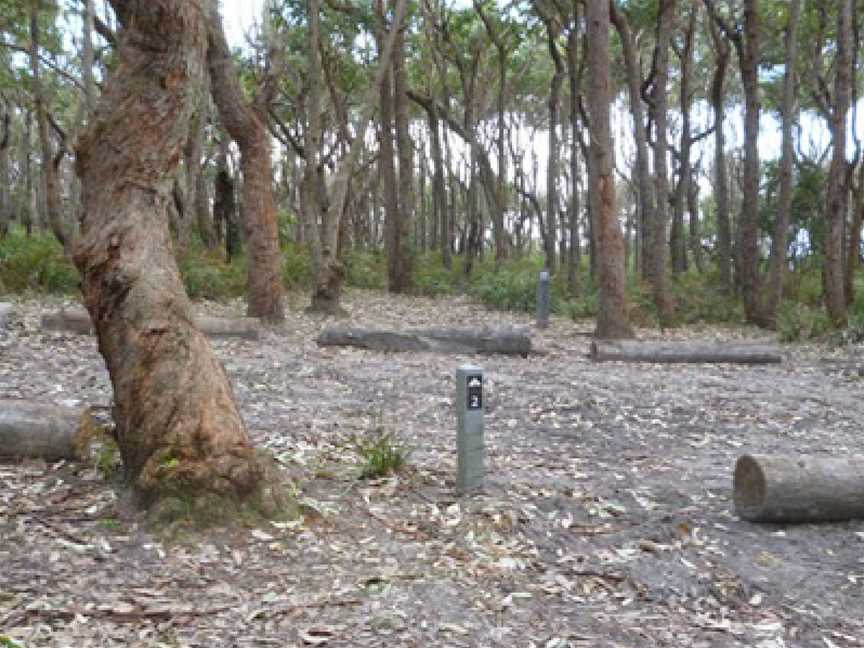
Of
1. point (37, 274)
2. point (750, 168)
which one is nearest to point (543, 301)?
point (750, 168)

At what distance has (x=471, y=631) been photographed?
3.35 meters

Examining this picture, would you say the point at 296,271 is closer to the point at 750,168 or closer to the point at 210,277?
the point at 210,277

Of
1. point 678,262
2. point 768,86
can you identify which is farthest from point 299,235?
point 768,86

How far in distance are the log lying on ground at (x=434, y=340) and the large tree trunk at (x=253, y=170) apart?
1.51m

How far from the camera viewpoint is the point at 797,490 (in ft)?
14.8

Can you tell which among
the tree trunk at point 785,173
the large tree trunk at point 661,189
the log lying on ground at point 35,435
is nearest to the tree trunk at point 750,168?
the tree trunk at point 785,173

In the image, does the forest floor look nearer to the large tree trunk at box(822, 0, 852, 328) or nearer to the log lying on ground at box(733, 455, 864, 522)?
the log lying on ground at box(733, 455, 864, 522)

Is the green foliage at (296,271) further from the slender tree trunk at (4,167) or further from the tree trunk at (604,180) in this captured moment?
the slender tree trunk at (4,167)

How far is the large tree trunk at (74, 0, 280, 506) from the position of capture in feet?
13.4

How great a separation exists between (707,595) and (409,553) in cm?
132

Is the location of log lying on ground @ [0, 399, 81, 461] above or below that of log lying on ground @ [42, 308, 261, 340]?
below

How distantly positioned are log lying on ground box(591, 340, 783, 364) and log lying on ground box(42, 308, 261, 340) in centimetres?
389

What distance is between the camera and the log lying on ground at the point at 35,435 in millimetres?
4715

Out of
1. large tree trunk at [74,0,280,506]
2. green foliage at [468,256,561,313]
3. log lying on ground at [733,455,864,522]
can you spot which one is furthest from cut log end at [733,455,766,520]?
green foliage at [468,256,561,313]
